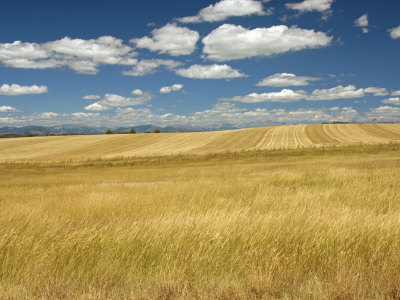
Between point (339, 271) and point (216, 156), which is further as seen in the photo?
point (216, 156)

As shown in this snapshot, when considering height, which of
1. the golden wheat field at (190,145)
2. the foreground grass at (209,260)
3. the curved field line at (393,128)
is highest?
the curved field line at (393,128)

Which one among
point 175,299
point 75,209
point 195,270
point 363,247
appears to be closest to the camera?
point 175,299

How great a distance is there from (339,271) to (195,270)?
179 centimetres

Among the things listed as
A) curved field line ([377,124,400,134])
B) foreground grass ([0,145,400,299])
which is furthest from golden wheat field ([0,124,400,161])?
foreground grass ([0,145,400,299])

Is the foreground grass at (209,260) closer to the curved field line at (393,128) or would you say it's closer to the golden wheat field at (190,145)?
the golden wheat field at (190,145)

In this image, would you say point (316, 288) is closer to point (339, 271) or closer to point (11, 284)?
point (339, 271)

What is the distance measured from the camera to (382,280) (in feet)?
11.5

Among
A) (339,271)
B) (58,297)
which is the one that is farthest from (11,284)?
(339,271)

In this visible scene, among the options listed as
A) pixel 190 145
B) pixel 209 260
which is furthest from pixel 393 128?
pixel 209 260

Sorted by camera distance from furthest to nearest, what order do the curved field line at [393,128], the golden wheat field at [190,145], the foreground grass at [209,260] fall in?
1. the curved field line at [393,128]
2. the golden wheat field at [190,145]
3. the foreground grass at [209,260]

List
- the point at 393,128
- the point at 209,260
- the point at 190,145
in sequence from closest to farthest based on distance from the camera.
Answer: the point at 209,260 → the point at 190,145 → the point at 393,128

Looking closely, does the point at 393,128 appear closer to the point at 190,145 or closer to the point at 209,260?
the point at 190,145

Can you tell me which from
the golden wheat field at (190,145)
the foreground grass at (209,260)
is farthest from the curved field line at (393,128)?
the foreground grass at (209,260)

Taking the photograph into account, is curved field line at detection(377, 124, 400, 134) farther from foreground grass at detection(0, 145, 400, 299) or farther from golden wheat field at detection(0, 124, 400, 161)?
foreground grass at detection(0, 145, 400, 299)
